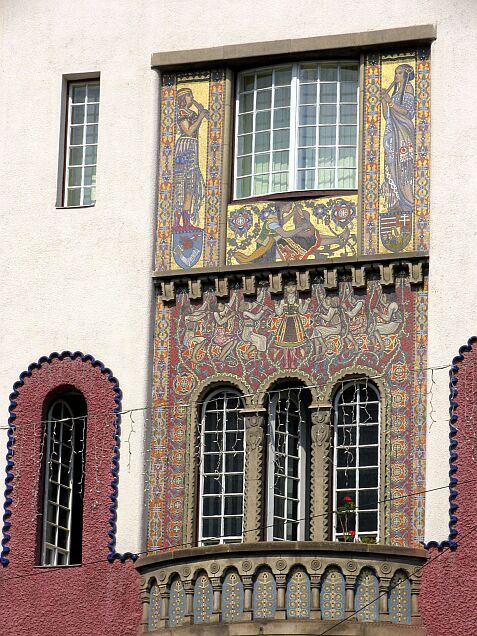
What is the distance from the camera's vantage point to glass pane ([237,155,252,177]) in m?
38.2

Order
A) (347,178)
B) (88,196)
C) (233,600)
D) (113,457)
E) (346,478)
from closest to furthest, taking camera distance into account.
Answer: (233,600), (346,478), (113,457), (347,178), (88,196)

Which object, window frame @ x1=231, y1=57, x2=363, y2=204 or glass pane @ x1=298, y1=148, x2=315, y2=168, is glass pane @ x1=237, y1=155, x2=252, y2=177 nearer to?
window frame @ x1=231, y1=57, x2=363, y2=204

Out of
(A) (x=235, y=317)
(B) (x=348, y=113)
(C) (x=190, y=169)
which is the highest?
(B) (x=348, y=113)

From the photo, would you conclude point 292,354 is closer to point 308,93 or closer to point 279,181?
point 279,181

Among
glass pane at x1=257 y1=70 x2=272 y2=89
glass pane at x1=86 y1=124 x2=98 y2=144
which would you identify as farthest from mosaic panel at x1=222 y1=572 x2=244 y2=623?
glass pane at x1=257 y1=70 x2=272 y2=89

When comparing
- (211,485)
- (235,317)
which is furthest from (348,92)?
(211,485)

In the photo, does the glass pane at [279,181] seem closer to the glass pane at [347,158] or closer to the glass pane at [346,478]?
the glass pane at [347,158]

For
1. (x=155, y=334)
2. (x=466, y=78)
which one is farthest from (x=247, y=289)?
(x=466, y=78)

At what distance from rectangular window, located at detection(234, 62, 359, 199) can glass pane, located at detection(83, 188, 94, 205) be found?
2.27 m

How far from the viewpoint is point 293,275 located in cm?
3709

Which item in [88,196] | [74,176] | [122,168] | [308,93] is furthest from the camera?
[74,176]

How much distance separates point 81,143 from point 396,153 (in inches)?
197

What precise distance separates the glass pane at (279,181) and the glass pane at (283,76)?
1405mm

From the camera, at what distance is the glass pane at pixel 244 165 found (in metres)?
38.2
